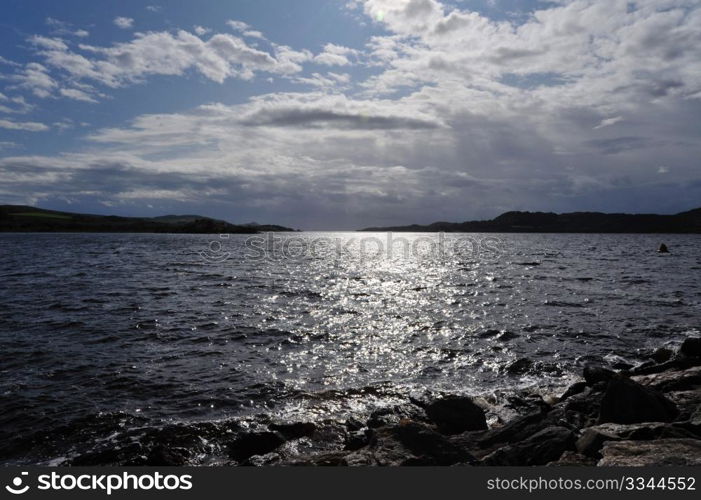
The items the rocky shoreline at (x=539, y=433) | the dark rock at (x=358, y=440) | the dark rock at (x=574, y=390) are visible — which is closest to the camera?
the rocky shoreline at (x=539, y=433)

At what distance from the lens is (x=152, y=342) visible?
67.6ft

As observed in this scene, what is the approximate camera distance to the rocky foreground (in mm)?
8977

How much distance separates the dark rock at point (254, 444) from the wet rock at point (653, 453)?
25.3ft

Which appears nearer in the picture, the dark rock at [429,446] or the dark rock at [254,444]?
the dark rock at [429,446]

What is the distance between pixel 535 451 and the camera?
915 cm

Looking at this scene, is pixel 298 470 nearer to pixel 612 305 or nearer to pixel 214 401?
pixel 214 401

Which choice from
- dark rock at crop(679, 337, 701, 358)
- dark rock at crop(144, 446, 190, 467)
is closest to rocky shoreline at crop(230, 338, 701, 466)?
dark rock at crop(144, 446, 190, 467)

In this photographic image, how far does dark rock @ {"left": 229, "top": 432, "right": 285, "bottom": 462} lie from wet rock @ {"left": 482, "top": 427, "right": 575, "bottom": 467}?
549cm

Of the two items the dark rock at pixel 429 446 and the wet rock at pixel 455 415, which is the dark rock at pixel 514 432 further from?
the dark rock at pixel 429 446

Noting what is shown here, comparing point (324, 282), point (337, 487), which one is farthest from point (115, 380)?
point (324, 282)

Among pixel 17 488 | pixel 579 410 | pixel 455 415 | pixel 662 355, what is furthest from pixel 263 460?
pixel 662 355

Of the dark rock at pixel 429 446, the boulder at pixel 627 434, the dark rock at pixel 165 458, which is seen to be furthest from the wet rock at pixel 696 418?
the dark rock at pixel 165 458

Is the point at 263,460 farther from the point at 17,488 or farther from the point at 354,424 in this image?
the point at 17,488

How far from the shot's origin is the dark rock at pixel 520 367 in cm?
1764
